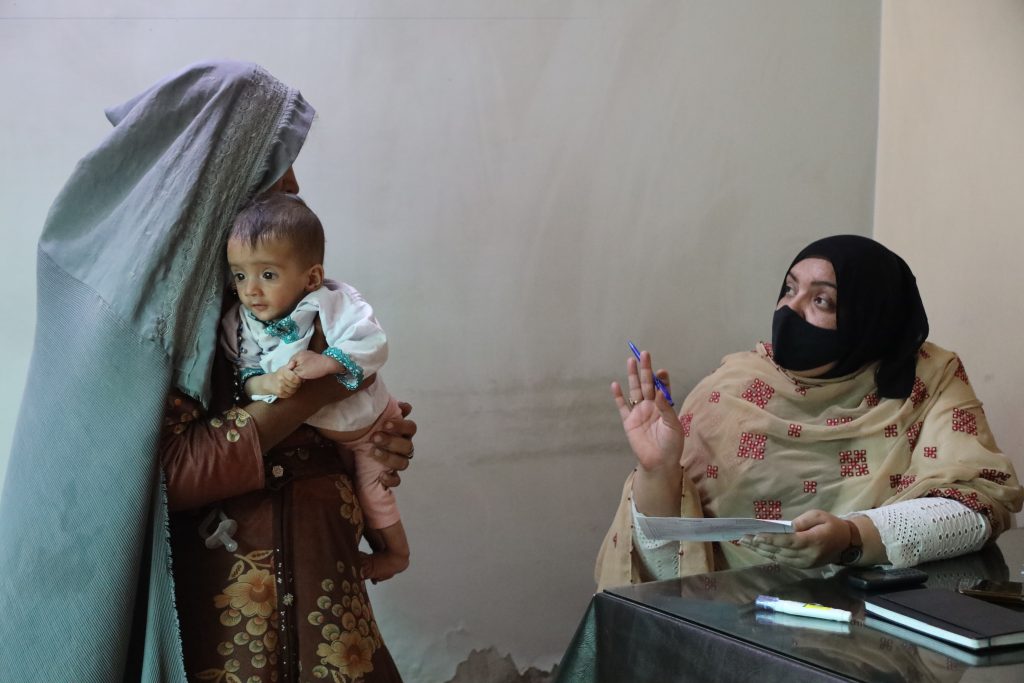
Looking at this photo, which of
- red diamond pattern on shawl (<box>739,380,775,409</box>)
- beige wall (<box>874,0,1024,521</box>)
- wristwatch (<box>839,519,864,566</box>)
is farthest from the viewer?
beige wall (<box>874,0,1024,521</box>)

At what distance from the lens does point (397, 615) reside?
98.8 inches

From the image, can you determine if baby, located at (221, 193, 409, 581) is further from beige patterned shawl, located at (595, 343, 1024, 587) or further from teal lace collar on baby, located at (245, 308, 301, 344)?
beige patterned shawl, located at (595, 343, 1024, 587)

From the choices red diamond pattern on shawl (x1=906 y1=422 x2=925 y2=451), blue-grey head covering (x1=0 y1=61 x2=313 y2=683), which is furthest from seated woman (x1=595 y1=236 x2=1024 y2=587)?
blue-grey head covering (x1=0 y1=61 x2=313 y2=683)

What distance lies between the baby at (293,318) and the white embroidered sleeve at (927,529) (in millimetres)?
1013

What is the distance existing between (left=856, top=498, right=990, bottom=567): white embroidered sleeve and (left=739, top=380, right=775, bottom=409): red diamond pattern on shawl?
0.43 metres

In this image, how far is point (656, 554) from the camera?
2.10 m

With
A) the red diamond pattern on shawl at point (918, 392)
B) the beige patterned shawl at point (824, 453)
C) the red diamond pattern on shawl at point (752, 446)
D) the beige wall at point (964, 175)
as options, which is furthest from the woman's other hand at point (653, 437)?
the beige wall at point (964, 175)

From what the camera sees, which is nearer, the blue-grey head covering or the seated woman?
the blue-grey head covering

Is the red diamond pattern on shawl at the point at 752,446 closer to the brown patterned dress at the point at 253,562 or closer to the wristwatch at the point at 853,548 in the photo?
the wristwatch at the point at 853,548

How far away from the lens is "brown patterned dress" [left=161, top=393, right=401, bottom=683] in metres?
1.39

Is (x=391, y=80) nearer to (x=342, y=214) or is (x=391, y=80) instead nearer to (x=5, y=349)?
(x=342, y=214)

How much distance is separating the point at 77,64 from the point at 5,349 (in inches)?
25.7

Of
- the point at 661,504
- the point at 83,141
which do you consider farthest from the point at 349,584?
the point at 83,141

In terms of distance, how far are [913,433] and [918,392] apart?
94 millimetres
